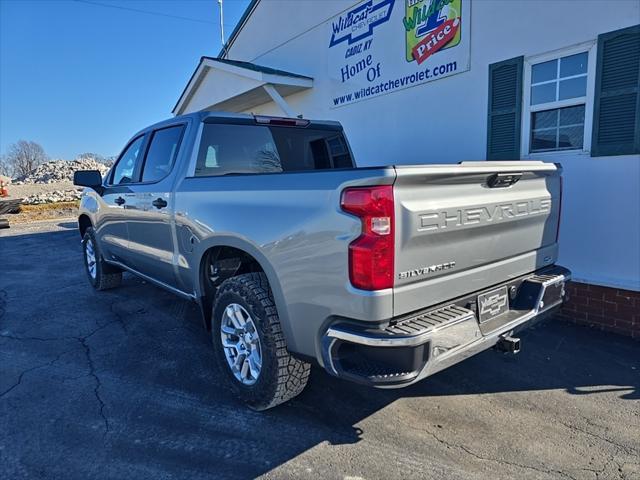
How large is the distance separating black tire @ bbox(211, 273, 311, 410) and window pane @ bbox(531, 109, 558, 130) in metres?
3.78

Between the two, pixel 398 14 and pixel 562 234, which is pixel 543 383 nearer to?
pixel 562 234

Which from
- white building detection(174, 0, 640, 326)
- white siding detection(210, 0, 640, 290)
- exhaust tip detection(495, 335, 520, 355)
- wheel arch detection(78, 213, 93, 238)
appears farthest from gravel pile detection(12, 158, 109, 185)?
exhaust tip detection(495, 335, 520, 355)

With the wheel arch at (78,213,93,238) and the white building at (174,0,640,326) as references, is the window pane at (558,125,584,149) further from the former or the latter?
the wheel arch at (78,213,93,238)

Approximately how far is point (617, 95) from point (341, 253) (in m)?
3.66

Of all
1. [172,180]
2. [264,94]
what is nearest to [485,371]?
[172,180]

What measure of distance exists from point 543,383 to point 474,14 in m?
4.41

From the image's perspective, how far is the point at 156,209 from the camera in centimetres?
395

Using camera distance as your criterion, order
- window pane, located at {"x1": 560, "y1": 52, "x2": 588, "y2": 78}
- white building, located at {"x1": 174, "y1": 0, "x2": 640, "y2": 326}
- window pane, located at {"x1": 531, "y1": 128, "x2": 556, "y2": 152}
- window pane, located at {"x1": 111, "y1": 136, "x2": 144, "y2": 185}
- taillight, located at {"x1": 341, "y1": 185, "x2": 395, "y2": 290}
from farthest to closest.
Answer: window pane, located at {"x1": 531, "y1": 128, "x2": 556, "y2": 152}
window pane, located at {"x1": 111, "y1": 136, "x2": 144, "y2": 185}
window pane, located at {"x1": 560, "y1": 52, "x2": 588, "y2": 78}
white building, located at {"x1": 174, "y1": 0, "x2": 640, "y2": 326}
taillight, located at {"x1": 341, "y1": 185, "x2": 395, "y2": 290}

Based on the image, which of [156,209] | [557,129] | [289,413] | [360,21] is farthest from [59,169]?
[289,413]

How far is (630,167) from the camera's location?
418 centimetres

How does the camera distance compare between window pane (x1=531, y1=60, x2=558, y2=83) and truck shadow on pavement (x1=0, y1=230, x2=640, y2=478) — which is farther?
window pane (x1=531, y1=60, x2=558, y2=83)

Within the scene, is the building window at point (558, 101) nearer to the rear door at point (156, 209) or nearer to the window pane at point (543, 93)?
the window pane at point (543, 93)

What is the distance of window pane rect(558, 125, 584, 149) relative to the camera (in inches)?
180

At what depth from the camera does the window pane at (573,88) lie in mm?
4488
